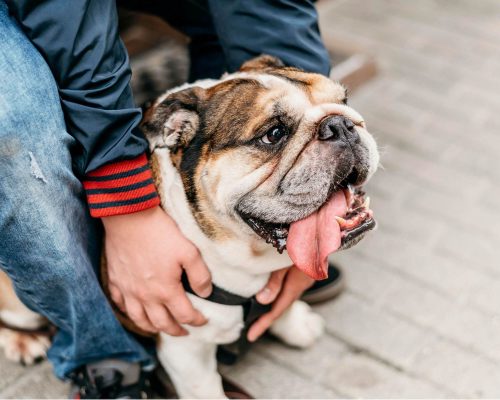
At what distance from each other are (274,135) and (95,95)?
545 millimetres

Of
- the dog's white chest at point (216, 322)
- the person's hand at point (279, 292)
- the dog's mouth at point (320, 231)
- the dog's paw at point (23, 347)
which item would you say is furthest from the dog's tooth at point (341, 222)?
the dog's paw at point (23, 347)

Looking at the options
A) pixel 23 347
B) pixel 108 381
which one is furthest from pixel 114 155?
pixel 23 347

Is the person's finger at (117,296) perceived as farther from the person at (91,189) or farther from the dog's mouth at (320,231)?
the dog's mouth at (320,231)

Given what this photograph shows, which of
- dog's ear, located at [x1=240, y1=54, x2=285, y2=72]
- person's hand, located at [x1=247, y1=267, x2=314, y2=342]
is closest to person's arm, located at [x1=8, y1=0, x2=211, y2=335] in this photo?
person's hand, located at [x1=247, y1=267, x2=314, y2=342]

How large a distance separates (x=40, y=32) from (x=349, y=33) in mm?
3283

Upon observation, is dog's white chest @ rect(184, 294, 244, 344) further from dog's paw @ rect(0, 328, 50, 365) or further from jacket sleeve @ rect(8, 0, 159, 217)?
dog's paw @ rect(0, 328, 50, 365)

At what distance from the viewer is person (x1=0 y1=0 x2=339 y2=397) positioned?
1.77 m

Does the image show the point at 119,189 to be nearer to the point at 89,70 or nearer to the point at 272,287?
the point at 89,70

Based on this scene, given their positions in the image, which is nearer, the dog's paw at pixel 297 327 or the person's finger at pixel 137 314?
the person's finger at pixel 137 314

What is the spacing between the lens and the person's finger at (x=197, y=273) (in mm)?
1976

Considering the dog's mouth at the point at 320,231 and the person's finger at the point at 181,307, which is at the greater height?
the dog's mouth at the point at 320,231

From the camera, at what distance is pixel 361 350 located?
2.52m

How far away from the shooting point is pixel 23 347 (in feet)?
7.93

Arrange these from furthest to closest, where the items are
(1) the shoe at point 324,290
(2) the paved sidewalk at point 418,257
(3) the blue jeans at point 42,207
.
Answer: (1) the shoe at point 324,290, (2) the paved sidewalk at point 418,257, (3) the blue jeans at point 42,207
